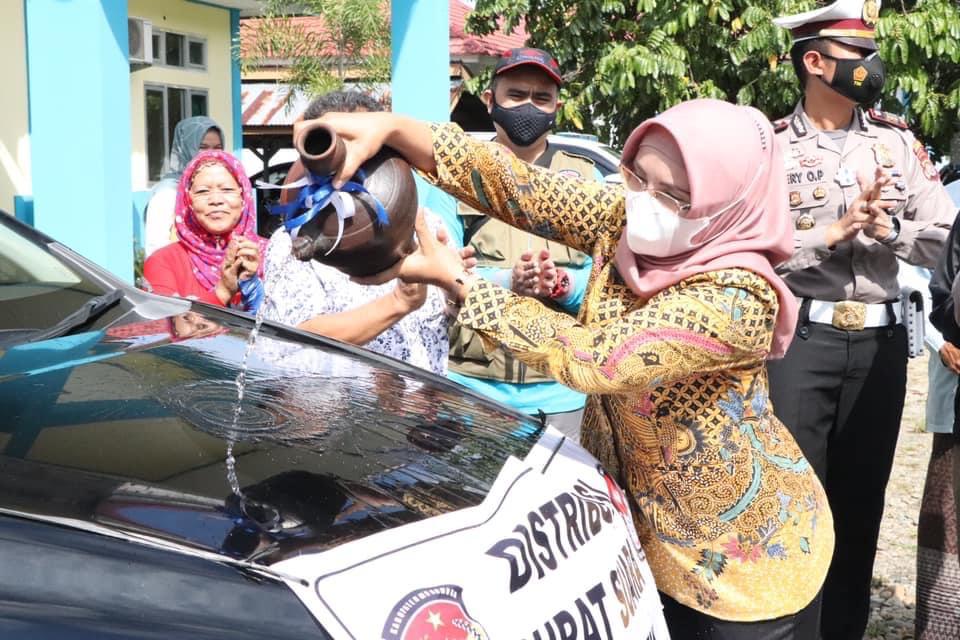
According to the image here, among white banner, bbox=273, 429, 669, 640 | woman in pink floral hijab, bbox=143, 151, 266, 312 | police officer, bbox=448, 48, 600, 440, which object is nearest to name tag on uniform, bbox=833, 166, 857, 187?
police officer, bbox=448, 48, 600, 440

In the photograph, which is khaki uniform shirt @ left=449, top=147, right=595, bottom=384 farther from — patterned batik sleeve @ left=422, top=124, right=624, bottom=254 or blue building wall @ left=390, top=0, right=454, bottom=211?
blue building wall @ left=390, top=0, right=454, bottom=211

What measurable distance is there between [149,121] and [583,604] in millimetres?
11356

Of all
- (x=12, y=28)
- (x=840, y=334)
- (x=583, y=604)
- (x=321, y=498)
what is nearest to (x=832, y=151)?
(x=840, y=334)

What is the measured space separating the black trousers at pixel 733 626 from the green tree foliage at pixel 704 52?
7.61 metres

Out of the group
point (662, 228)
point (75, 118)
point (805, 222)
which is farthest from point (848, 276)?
point (75, 118)

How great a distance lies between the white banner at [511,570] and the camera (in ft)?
4.66

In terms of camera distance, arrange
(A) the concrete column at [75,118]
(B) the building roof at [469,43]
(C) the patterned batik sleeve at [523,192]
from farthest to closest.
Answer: (B) the building roof at [469,43] < (A) the concrete column at [75,118] < (C) the patterned batik sleeve at [523,192]

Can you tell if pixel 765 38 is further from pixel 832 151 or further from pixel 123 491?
pixel 123 491

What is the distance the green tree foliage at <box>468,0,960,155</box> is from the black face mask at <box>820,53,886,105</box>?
609cm

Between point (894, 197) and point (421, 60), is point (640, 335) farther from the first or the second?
point (421, 60)

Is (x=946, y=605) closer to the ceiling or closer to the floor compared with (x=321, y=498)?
closer to the floor

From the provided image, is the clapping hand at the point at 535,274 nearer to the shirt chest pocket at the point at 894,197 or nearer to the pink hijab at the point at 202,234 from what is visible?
the shirt chest pocket at the point at 894,197

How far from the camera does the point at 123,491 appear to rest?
1.54 meters

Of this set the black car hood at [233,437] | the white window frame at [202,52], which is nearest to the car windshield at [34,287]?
the black car hood at [233,437]
